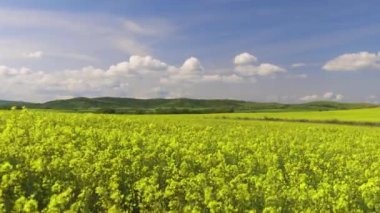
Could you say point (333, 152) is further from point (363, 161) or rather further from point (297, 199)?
point (297, 199)

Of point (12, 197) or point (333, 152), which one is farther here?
point (333, 152)

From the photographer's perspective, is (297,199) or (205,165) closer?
(297,199)

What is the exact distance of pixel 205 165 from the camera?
1449 cm

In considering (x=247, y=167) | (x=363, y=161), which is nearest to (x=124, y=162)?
(x=247, y=167)

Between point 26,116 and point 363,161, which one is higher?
point 26,116

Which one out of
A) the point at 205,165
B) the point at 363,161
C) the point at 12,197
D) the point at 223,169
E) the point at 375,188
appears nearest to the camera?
the point at 12,197

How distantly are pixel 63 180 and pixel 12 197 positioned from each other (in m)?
1.96

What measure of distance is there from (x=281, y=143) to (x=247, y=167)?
905cm

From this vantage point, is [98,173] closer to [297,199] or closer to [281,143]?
[297,199]

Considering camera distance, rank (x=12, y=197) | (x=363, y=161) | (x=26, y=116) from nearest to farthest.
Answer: (x=12, y=197), (x=363, y=161), (x=26, y=116)

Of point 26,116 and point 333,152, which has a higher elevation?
point 26,116

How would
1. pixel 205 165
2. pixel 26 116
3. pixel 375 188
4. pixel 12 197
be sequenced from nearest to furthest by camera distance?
pixel 12 197 < pixel 375 188 < pixel 205 165 < pixel 26 116

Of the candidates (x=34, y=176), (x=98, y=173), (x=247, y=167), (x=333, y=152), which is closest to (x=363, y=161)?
(x=333, y=152)

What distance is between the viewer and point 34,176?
12.2 metres
